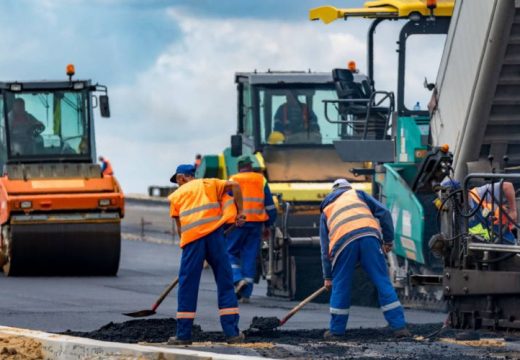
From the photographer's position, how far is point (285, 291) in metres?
18.6

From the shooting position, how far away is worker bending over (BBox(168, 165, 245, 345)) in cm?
1213

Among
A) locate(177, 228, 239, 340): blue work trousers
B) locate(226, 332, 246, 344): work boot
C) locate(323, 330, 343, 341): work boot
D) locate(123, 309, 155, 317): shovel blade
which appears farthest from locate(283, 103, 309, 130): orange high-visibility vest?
locate(226, 332, 246, 344): work boot

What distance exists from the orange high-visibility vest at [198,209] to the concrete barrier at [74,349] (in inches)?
59.8

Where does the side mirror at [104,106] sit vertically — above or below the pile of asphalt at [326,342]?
above

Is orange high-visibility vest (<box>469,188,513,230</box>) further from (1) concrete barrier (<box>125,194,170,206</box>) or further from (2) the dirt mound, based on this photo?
(1) concrete barrier (<box>125,194,170,206</box>)

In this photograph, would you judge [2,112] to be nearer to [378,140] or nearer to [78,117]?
[78,117]

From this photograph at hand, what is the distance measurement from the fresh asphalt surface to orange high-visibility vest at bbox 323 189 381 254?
65.9 inches

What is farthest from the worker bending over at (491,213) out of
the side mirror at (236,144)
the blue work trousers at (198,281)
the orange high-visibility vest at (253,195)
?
the side mirror at (236,144)

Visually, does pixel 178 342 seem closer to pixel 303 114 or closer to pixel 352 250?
pixel 352 250

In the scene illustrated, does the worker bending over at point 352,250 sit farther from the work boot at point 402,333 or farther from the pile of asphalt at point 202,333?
the pile of asphalt at point 202,333

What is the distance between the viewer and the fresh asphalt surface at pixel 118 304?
48.2 ft

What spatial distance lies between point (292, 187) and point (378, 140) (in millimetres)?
2831

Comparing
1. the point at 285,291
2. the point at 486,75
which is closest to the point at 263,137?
the point at 285,291

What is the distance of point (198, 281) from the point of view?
40.1 feet
